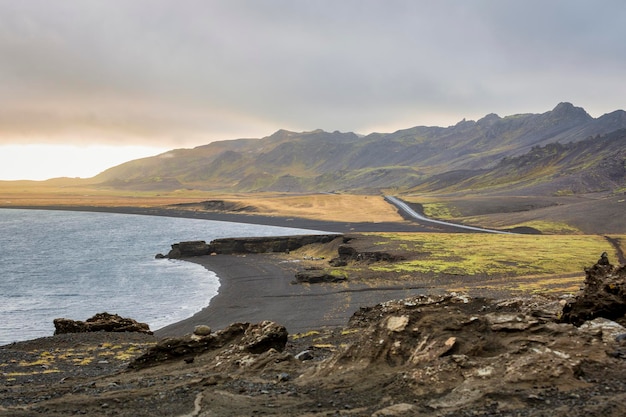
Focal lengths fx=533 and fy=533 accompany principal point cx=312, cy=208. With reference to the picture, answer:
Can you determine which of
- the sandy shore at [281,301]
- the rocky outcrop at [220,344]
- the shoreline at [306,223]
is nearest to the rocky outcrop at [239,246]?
the sandy shore at [281,301]

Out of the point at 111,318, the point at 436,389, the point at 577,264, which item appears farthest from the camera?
the point at 577,264

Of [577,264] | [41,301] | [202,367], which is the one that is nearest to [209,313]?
[41,301]

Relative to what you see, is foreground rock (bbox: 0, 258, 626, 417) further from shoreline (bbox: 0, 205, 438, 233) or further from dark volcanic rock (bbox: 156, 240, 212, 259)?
shoreline (bbox: 0, 205, 438, 233)

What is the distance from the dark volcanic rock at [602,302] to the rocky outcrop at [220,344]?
11.4 m

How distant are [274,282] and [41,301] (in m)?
24.6

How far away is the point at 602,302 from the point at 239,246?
7442 cm

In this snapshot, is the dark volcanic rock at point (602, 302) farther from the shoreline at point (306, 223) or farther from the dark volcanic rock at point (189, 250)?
the shoreline at point (306, 223)

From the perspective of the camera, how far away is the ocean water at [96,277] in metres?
49.3

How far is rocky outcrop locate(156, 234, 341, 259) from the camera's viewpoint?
3531 inches

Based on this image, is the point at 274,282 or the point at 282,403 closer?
the point at 282,403

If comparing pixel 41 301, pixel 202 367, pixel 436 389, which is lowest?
pixel 41 301

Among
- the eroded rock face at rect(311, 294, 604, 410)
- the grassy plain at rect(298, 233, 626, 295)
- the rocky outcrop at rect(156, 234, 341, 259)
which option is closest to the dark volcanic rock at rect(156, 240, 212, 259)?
the rocky outcrop at rect(156, 234, 341, 259)

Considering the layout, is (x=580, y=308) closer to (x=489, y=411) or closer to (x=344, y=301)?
(x=489, y=411)

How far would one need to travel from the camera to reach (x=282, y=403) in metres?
14.7
